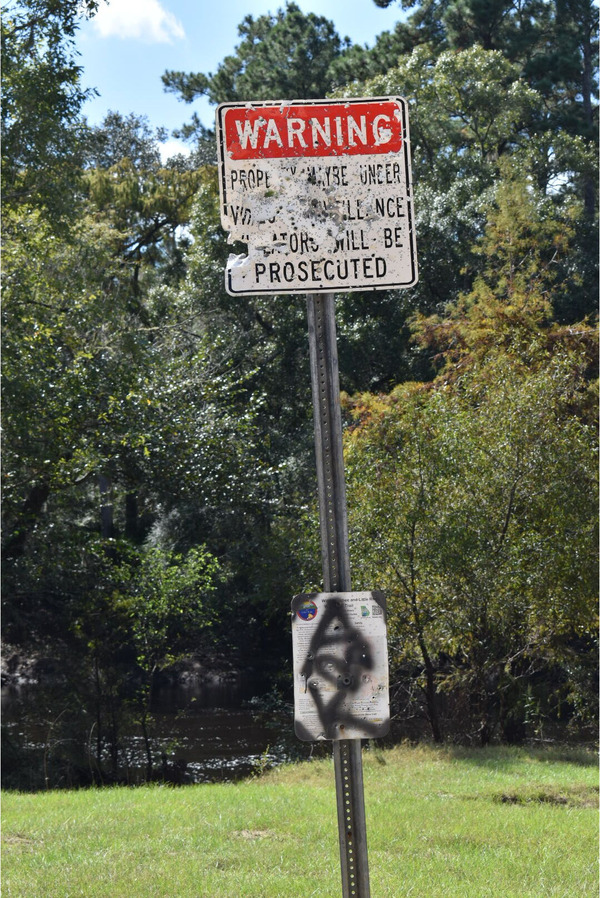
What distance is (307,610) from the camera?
2.71 m

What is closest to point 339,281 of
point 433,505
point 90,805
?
point 90,805

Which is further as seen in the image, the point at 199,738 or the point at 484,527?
the point at 199,738

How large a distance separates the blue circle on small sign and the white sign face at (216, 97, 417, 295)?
872 mm

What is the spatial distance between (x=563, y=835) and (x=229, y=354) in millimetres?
18251

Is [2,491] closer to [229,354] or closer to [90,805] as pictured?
[90,805]

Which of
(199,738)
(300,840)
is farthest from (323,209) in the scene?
(199,738)

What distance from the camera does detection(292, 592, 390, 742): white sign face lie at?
2.68 m

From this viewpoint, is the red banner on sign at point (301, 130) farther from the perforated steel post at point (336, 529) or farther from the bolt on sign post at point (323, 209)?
the perforated steel post at point (336, 529)

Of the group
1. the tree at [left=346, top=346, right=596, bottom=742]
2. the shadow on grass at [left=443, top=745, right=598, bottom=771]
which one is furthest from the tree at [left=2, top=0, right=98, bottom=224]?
the shadow on grass at [left=443, top=745, right=598, bottom=771]

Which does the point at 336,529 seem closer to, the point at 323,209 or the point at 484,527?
the point at 323,209

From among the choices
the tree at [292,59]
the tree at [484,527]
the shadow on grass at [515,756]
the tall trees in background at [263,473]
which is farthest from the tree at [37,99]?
the tree at [292,59]

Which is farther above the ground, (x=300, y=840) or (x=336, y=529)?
(x=336, y=529)

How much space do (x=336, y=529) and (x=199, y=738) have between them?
16242 millimetres

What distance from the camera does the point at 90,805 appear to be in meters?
8.78
